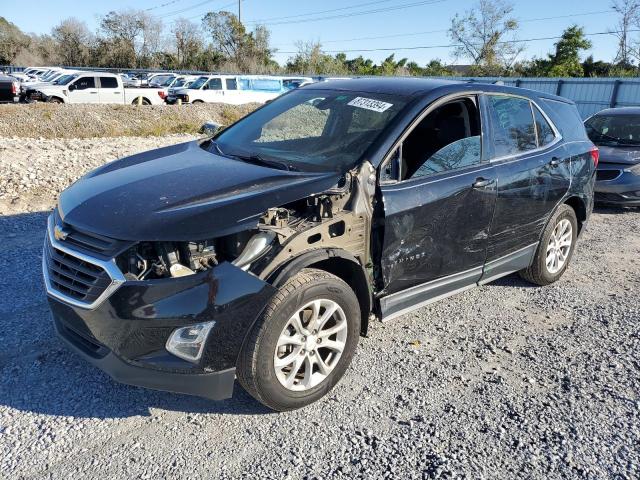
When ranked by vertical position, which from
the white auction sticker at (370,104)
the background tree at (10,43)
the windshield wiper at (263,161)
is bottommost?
the windshield wiper at (263,161)

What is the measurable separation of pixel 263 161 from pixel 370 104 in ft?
2.99

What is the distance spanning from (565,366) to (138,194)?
308 cm

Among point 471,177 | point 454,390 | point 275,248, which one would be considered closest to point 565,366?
point 454,390

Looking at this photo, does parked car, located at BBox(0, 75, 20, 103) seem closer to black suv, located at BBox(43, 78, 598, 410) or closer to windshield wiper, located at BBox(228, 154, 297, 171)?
black suv, located at BBox(43, 78, 598, 410)

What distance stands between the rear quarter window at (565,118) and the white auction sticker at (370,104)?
6.32ft

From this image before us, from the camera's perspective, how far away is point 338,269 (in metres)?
3.24

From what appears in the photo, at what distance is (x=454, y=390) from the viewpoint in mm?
3365

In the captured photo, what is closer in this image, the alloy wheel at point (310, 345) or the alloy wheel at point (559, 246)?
the alloy wheel at point (310, 345)

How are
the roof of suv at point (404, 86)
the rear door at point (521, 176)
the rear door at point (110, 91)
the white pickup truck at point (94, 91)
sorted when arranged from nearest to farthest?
the roof of suv at point (404, 86) < the rear door at point (521, 176) < the white pickup truck at point (94, 91) < the rear door at point (110, 91)

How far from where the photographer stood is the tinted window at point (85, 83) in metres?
22.3

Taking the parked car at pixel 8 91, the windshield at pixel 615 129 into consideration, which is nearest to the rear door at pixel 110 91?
the parked car at pixel 8 91

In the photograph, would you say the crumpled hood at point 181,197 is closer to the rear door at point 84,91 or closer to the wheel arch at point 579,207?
the wheel arch at point 579,207

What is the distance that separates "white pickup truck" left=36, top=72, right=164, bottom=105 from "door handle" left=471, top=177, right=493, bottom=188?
22.0m

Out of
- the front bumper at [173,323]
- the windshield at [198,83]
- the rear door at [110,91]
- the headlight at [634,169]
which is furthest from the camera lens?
the windshield at [198,83]
